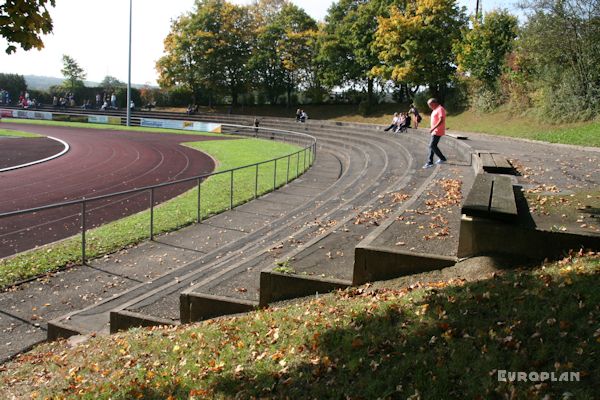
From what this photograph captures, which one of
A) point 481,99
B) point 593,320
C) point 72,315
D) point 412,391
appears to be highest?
point 481,99

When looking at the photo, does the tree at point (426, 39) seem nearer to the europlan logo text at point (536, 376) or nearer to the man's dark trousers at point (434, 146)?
the man's dark trousers at point (434, 146)

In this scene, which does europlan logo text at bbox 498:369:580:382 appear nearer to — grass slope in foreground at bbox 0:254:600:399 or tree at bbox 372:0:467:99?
grass slope in foreground at bbox 0:254:600:399

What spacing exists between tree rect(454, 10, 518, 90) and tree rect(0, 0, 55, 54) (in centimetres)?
3421

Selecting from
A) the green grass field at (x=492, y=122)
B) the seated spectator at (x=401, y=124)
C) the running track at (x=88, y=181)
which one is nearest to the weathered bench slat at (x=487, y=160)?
the green grass field at (x=492, y=122)

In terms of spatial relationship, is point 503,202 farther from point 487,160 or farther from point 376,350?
point 487,160

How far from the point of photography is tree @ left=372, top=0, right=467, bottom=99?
42688 mm

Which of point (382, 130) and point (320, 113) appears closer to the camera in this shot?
point (382, 130)

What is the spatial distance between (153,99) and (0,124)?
24158 mm

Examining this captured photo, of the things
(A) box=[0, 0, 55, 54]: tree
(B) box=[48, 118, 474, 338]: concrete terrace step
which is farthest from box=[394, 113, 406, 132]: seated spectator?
(A) box=[0, 0, 55, 54]: tree

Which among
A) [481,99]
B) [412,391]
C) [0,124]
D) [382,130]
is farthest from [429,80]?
[412,391]

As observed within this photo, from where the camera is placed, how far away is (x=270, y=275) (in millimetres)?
6629

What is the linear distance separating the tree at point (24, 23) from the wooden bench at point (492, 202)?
5915 millimetres

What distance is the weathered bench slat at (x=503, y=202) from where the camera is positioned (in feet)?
19.5

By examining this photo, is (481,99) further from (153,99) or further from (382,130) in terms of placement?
(153,99)
